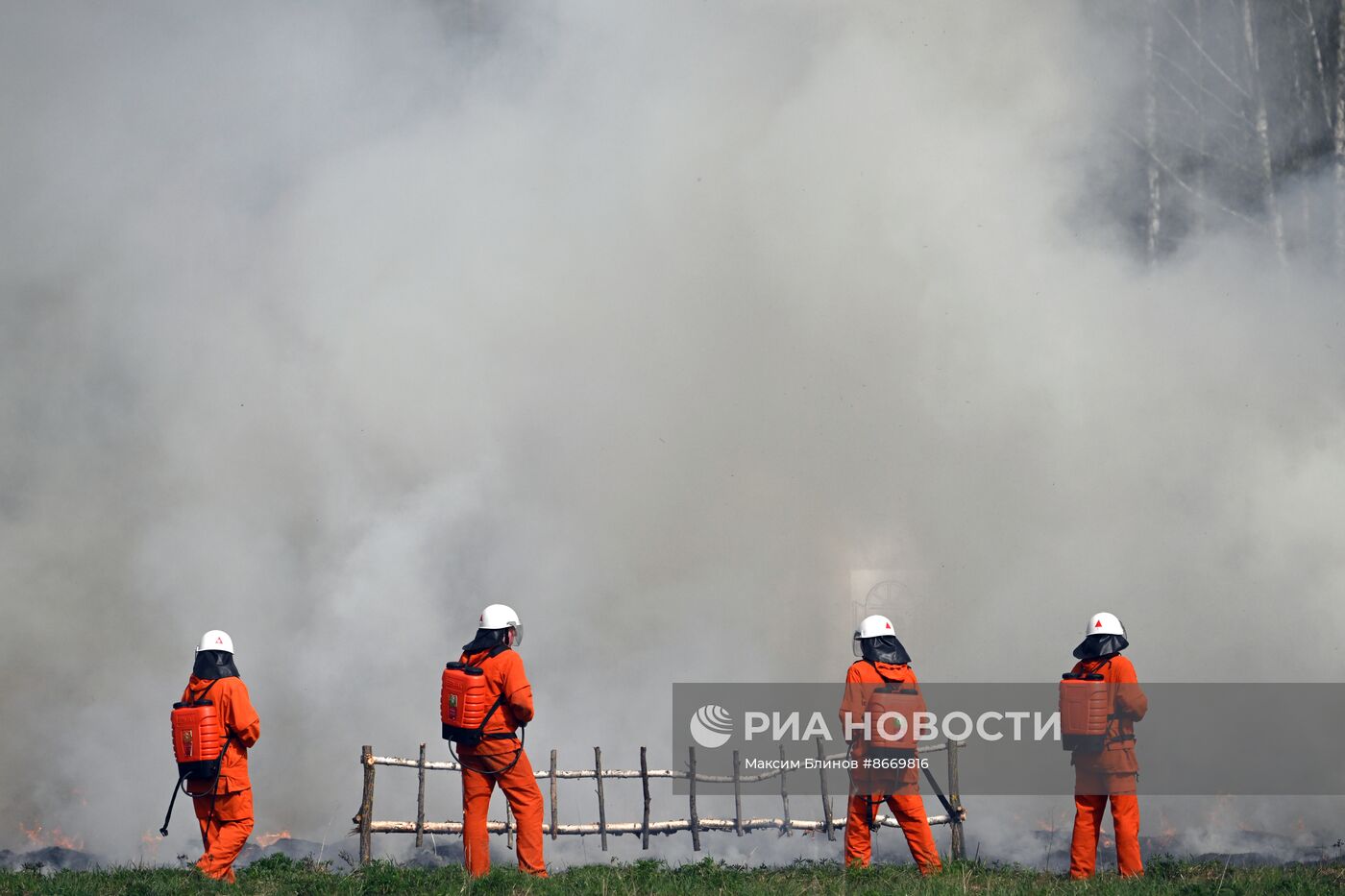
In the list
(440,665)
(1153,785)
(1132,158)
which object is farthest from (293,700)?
(1132,158)

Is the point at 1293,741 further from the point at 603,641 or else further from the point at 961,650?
the point at 603,641

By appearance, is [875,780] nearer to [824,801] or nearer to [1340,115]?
[824,801]

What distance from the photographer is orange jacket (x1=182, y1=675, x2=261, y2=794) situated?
11406 millimetres

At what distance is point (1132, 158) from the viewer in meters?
52.9

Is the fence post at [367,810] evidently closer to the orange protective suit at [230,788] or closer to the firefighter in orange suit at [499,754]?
the orange protective suit at [230,788]

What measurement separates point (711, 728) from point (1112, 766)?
61.4 ft

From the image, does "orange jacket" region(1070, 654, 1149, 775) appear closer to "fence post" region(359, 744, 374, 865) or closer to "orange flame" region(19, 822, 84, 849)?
"fence post" region(359, 744, 374, 865)

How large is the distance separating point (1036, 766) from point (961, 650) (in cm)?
417

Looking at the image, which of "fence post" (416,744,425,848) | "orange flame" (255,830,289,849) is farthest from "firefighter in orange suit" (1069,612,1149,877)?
"orange flame" (255,830,289,849)

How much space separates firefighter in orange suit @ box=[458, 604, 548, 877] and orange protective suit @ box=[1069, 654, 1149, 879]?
494 cm

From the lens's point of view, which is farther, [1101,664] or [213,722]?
[1101,664]

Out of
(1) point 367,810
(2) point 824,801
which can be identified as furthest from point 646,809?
(1) point 367,810

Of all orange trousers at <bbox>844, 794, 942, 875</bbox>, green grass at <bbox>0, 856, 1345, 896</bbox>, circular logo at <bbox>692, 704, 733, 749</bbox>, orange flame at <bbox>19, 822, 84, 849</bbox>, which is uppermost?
circular logo at <bbox>692, 704, 733, 749</bbox>

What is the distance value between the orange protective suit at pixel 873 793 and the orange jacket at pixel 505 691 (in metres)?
2.91
